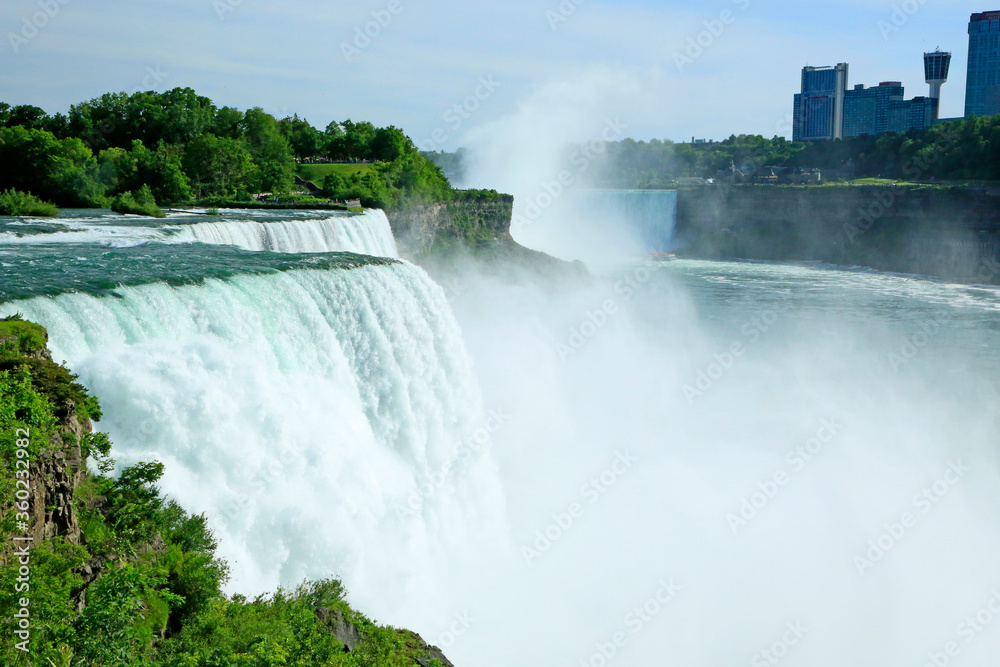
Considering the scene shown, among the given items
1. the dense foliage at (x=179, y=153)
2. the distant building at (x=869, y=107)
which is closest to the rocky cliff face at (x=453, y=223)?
the dense foliage at (x=179, y=153)

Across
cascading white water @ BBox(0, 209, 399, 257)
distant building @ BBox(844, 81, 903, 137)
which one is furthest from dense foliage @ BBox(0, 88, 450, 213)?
distant building @ BBox(844, 81, 903, 137)

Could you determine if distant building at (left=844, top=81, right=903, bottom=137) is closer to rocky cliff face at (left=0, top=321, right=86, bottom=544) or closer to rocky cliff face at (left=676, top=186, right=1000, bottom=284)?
rocky cliff face at (left=676, top=186, right=1000, bottom=284)

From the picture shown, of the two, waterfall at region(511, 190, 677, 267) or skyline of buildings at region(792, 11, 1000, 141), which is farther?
skyline of buildings at region(792, 11, 1000, 141)

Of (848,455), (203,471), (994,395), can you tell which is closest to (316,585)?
(203,471)

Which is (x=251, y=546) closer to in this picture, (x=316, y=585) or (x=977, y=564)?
(x=316, y=585)

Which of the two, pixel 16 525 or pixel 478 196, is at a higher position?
pixel 478 196

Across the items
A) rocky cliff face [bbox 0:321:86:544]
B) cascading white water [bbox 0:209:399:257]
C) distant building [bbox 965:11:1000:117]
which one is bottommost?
rocky cliff face [bbox 0:321:86:544]
